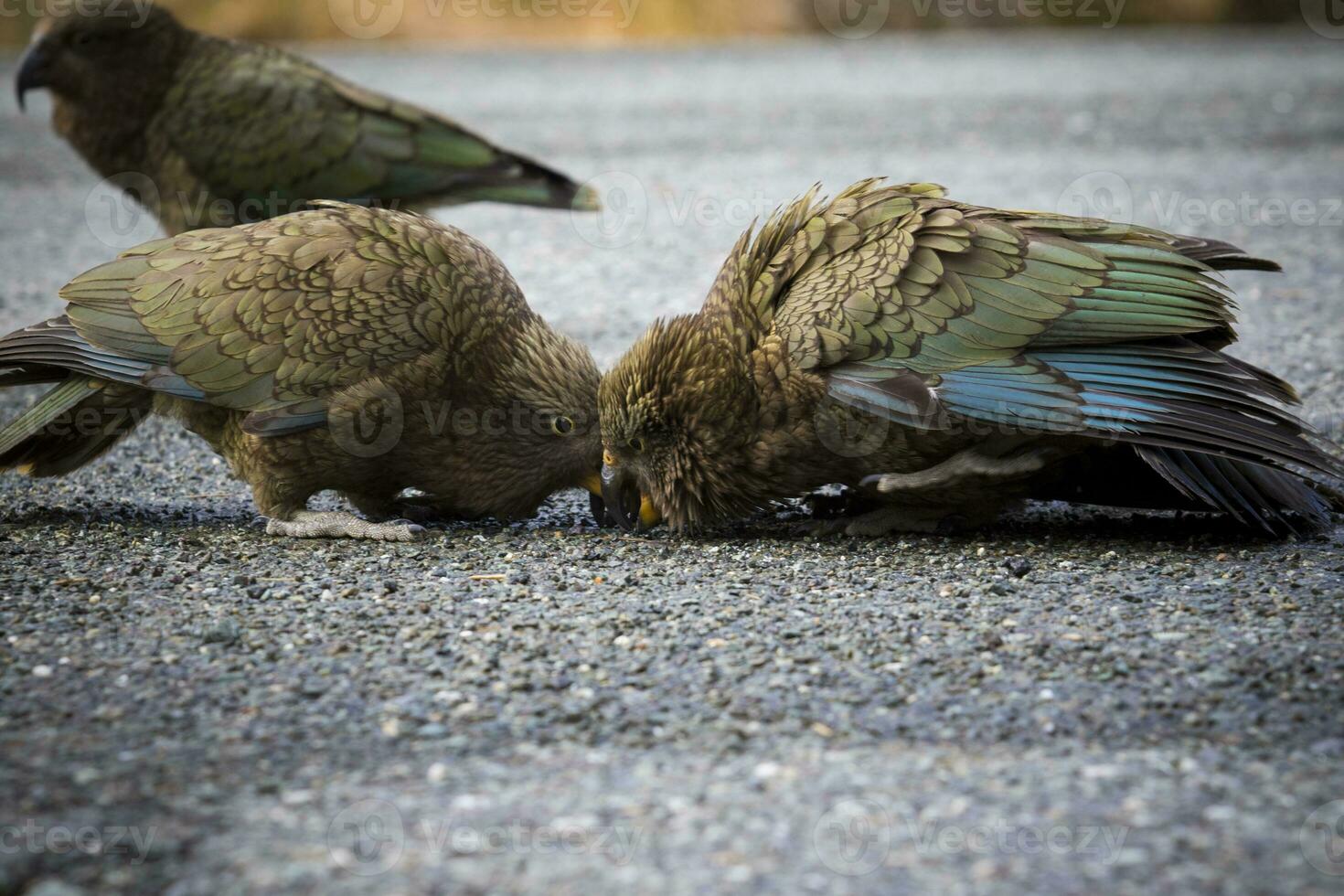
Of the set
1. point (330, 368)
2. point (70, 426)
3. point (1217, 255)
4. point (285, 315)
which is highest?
point (1217, 255)

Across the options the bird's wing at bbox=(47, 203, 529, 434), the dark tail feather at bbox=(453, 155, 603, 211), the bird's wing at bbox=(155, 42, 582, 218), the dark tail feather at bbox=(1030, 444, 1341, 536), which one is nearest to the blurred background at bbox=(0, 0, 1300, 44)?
the bird's wing at bbox=(155, 42, 582, 218)

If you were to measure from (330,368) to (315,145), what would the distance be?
253 cm

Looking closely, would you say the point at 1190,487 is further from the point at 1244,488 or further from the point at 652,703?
the point at 652,703

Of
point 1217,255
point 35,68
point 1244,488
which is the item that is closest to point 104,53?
point 35,68

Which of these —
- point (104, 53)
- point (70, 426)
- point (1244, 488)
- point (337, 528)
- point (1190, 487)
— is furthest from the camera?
point (104, 53)

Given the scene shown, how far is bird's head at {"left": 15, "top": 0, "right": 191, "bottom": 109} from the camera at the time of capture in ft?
21.0

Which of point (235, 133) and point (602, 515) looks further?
point (235, 133)

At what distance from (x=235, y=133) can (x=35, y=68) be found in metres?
1.12

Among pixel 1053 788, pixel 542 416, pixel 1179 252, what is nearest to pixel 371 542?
pixel 542 416

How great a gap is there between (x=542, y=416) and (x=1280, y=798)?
2.51 meters

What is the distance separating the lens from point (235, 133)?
6.27 metres

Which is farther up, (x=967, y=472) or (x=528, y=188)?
(x=528, y=188)

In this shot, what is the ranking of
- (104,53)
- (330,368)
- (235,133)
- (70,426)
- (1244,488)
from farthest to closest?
(104,53) → (235,133) → (70,426) → (330,368) → (1244,488)

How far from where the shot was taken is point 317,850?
2.49 metres
